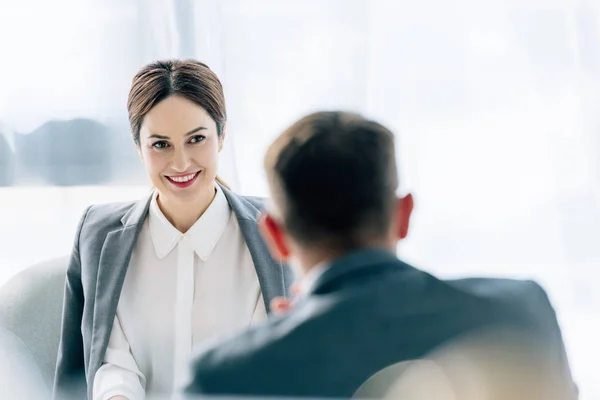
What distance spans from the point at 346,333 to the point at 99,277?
2.83 ft

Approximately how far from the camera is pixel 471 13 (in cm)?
217

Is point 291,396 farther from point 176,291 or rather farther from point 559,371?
point 176,291

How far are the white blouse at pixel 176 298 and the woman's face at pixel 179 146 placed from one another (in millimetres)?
86

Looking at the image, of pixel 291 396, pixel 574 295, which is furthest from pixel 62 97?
pixel 291 396

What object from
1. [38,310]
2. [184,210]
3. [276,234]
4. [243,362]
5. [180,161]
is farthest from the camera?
[38,310]

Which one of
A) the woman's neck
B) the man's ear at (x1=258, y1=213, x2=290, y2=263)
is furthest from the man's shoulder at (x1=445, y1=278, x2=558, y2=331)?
the woman's neck

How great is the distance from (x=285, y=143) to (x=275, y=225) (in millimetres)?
83

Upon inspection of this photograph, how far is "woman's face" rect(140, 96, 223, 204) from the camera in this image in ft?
4.45

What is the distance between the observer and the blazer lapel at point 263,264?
140 cm

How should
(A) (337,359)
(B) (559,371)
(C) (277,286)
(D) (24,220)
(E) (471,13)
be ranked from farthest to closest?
(D) (24,220) < (E) (471,13) < (C) (277,286) < (B) (559,371) < (A) (337,359)

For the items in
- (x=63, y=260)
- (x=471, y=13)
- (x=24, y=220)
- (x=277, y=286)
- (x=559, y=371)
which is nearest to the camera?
(x=559, y=371)

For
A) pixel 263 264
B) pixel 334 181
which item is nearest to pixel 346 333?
pixel 334 181

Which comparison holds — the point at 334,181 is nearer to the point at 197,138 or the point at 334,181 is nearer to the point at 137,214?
the point at 197,138

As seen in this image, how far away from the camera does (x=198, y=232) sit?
1.45 meters
